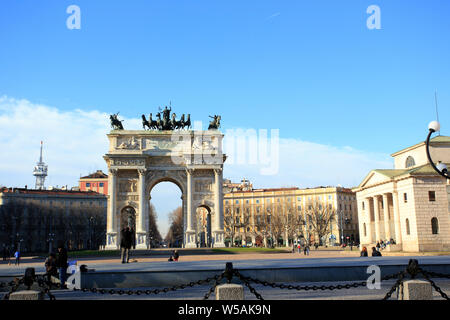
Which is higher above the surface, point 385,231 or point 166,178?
point 166,178

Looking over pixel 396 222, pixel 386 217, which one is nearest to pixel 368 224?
pixel 386 217

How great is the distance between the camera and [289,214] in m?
97.2

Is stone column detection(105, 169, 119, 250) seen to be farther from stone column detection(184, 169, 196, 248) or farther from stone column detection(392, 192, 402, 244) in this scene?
stone column detection(392, 192, 402, 244)

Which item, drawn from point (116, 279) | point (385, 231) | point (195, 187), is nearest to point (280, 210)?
point (385, 231)

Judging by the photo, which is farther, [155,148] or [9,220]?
[9,220]

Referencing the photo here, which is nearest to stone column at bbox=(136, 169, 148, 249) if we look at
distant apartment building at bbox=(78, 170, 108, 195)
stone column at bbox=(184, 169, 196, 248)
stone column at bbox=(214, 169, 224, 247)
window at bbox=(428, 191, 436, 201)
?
stone column at bbox=(184, 169, 196, 248)

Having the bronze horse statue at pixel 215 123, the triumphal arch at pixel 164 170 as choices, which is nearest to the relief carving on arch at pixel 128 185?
the triumphal arch at pixel 164 170

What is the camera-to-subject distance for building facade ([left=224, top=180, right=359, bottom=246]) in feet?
328

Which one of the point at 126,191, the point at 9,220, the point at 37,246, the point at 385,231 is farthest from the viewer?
the point at 37,246
